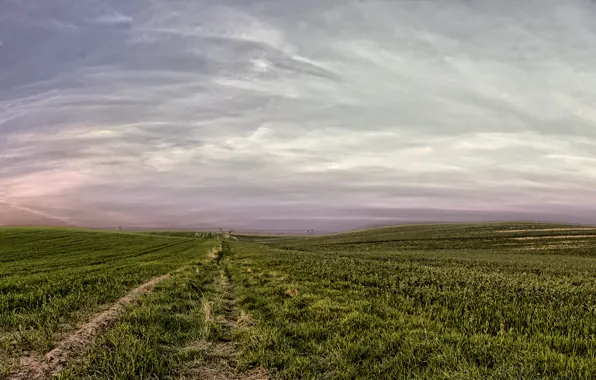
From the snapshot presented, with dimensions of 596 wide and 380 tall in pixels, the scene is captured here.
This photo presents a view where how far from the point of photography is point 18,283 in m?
18.6

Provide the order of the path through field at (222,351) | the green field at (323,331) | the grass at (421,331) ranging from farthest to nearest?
the path through field at (222,351) < the green field at (323,331) < the grass at (421,331)

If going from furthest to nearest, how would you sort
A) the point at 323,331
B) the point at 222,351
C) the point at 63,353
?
the point at 323,331 < the point at 222,351 < the point at 63,353

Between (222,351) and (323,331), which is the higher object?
(323,331)

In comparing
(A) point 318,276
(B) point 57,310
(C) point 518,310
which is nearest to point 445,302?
(C) point 518,310

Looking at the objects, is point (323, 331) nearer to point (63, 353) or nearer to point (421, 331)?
point (421, 331)

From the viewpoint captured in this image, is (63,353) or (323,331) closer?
(63,353)

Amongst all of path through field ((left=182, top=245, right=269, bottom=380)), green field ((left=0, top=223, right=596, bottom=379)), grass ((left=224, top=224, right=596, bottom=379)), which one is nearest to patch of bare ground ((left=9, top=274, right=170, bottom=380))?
green field ((left=0, top=223, right=596, bottom=379))

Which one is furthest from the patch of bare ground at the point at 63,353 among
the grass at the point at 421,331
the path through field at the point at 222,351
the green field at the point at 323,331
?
the grass at the point at 421,331

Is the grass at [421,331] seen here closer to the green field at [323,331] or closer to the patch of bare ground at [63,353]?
the green field at [323,331]

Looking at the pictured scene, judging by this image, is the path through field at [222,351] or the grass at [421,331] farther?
Result: the path through field at [222,351]

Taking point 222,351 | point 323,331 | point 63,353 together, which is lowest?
point 222,351

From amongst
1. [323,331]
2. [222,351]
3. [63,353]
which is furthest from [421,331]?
[63,353]

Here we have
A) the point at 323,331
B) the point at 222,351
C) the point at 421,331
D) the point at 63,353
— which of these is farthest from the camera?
the point at 323,331

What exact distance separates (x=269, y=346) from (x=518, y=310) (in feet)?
27.7
